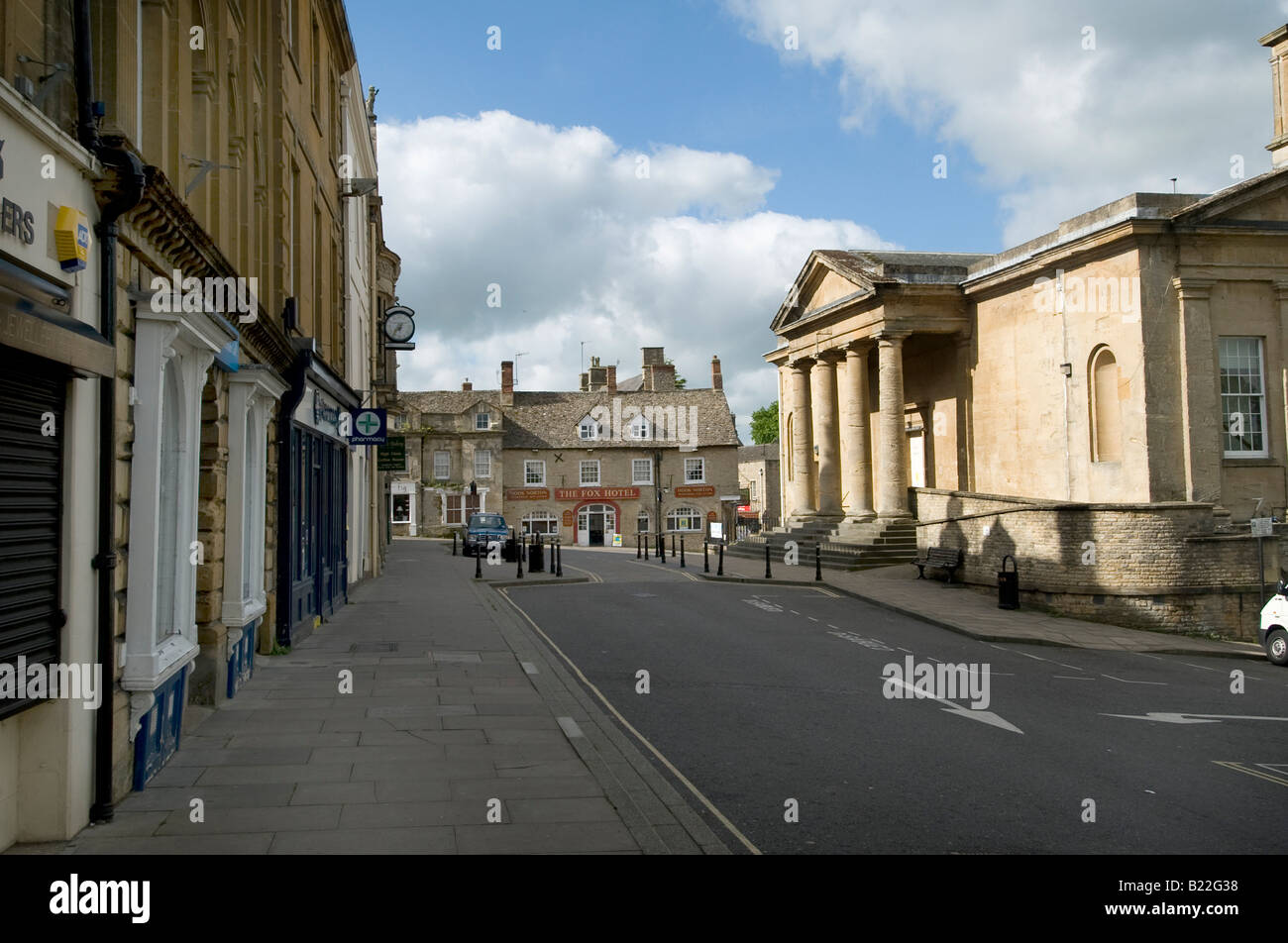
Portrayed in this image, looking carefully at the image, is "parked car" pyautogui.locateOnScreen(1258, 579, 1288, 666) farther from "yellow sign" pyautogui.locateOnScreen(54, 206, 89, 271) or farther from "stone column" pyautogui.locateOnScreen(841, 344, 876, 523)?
"yellow sign" pyautogui.locateOnScreen(54, 206, 89, 271)

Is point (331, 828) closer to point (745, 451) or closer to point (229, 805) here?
point (229, 805)

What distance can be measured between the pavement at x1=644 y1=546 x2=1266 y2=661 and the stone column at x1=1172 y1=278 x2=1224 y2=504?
474 centimetres

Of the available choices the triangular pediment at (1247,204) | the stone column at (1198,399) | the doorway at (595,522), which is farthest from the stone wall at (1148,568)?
the doorway at (595,522)

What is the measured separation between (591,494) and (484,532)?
56.6 feet

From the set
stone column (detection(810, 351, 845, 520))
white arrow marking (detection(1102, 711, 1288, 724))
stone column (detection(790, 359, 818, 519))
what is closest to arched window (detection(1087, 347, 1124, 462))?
stone column (detection(810, 351, 845, 520))

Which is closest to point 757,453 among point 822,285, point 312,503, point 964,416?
point 822,285

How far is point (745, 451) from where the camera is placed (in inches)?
3457

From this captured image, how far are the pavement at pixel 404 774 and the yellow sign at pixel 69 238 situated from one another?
3.11 meters

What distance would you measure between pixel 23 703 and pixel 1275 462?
25.2 metres

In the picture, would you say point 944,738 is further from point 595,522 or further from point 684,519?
point 595,522

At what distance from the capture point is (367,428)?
61.4 ft

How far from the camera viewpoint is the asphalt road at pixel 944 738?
6328mm
